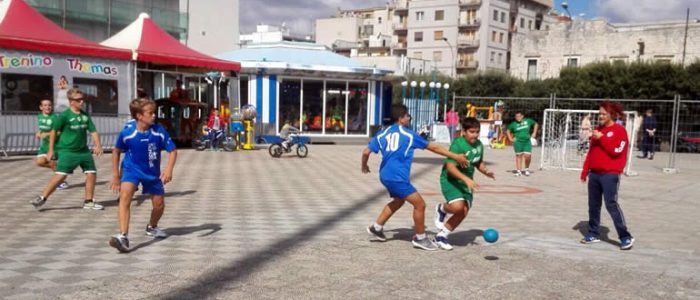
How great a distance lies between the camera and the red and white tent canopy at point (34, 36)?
52.2 ft

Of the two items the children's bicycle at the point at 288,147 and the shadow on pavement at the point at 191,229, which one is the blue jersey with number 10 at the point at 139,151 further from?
the children's bicycle at the point at 288,147

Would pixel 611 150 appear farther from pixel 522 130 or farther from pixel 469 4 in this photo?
pixel 469 4

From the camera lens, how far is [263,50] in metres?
27.1

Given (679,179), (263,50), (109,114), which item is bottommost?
(679,179)

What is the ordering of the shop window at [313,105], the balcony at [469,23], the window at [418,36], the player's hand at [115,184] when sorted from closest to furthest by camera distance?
1. the player's hand at [115,184]
2. the shop window at [313,105]
3. the balcony at [469,23]
4. the window at [418,36]

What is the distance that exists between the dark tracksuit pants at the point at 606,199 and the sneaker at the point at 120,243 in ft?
17.2

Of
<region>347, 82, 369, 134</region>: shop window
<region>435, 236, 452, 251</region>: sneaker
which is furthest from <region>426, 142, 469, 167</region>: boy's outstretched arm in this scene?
<region>347, 82, 369, 134</region>: shop window

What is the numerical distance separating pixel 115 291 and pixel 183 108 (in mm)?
16857

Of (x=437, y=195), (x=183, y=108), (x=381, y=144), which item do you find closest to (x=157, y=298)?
(x=381, y=144)

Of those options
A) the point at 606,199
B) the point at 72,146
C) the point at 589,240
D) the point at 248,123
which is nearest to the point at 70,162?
the point at 72,146

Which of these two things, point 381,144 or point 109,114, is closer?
point 381,144

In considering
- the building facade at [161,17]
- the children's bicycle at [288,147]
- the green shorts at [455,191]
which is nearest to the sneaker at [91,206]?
the green shorts at [455,191]

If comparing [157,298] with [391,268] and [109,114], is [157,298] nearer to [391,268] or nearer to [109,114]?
[391,268]

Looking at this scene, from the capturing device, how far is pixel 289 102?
82.8ft
